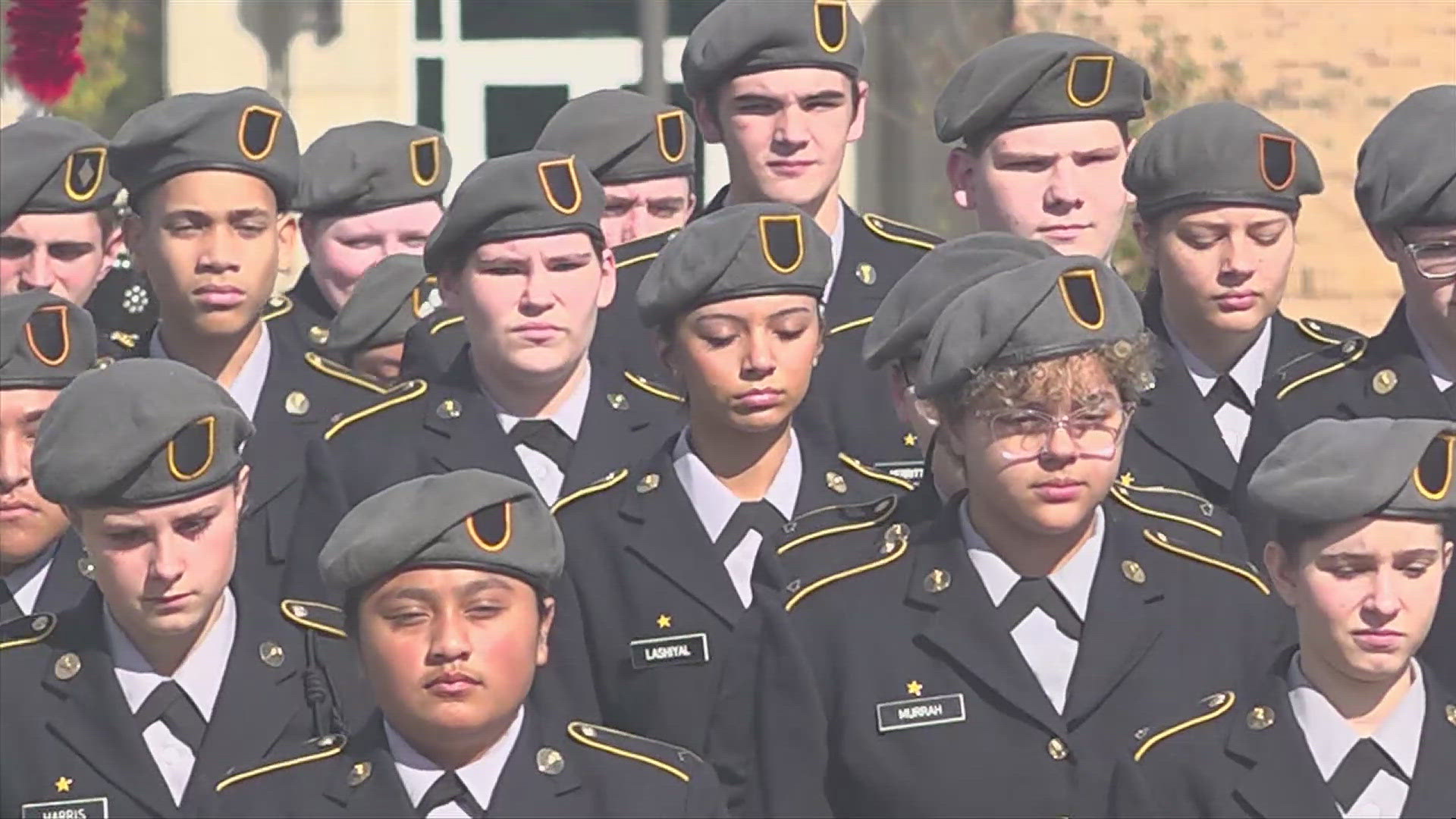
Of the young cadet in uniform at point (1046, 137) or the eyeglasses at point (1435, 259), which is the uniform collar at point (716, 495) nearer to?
the young cadet in uniform at point (1046, 137)

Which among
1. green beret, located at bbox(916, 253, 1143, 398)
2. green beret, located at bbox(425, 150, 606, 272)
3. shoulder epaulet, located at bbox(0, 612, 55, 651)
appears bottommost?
shoulder epaulet, located at bbox(0, 612, 55, 651)

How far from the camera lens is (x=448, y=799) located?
6828mm

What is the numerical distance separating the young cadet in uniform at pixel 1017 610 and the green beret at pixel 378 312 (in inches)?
115

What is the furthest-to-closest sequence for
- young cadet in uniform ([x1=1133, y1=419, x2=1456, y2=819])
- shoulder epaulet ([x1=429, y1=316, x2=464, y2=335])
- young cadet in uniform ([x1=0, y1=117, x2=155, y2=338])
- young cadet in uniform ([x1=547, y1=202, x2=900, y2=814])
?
young cadet in uniform ([x1=0, y1=117, x2=155, y2=338]) → shoulder epaulet ([x1=429, y1=316, x2=464, y2=335]) → young cadet in uniform ([x1=547, y1=202, x2=900, y2=814]) → young cadet in uniform ([x1=1133, y1=419, x2=1456, y2=819])

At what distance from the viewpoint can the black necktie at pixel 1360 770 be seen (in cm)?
672

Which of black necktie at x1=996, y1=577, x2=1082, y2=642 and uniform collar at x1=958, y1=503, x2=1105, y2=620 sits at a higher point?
uniform collar at x1=958, y1=503, x2=1105, y2=620

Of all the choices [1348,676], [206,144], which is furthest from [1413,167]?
[206,144]

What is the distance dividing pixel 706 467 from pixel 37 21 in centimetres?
714

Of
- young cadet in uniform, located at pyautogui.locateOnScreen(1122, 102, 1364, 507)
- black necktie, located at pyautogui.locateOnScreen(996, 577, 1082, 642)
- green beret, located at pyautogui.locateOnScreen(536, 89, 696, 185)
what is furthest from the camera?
green beret, located at pyautogui.locateOnScreen(536, 89, 696, 185)

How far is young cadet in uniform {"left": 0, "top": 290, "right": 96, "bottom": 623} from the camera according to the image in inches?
324

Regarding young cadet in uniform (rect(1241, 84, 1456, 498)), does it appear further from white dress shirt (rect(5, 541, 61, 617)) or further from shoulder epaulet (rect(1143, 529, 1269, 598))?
white dress shirt (rect(5, 541, 61, 617))

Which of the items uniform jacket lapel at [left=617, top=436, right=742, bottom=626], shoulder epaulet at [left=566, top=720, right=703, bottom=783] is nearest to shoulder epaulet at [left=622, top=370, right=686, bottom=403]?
uniform jacket lapel at [left=617, top=436, right=742, bottom=626]

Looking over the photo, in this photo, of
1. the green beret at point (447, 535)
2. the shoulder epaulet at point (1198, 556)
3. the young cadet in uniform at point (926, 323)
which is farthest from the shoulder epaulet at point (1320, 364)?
the green beret at point (447, 535)

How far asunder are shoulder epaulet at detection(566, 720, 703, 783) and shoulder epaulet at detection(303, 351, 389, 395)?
211 centimetres
